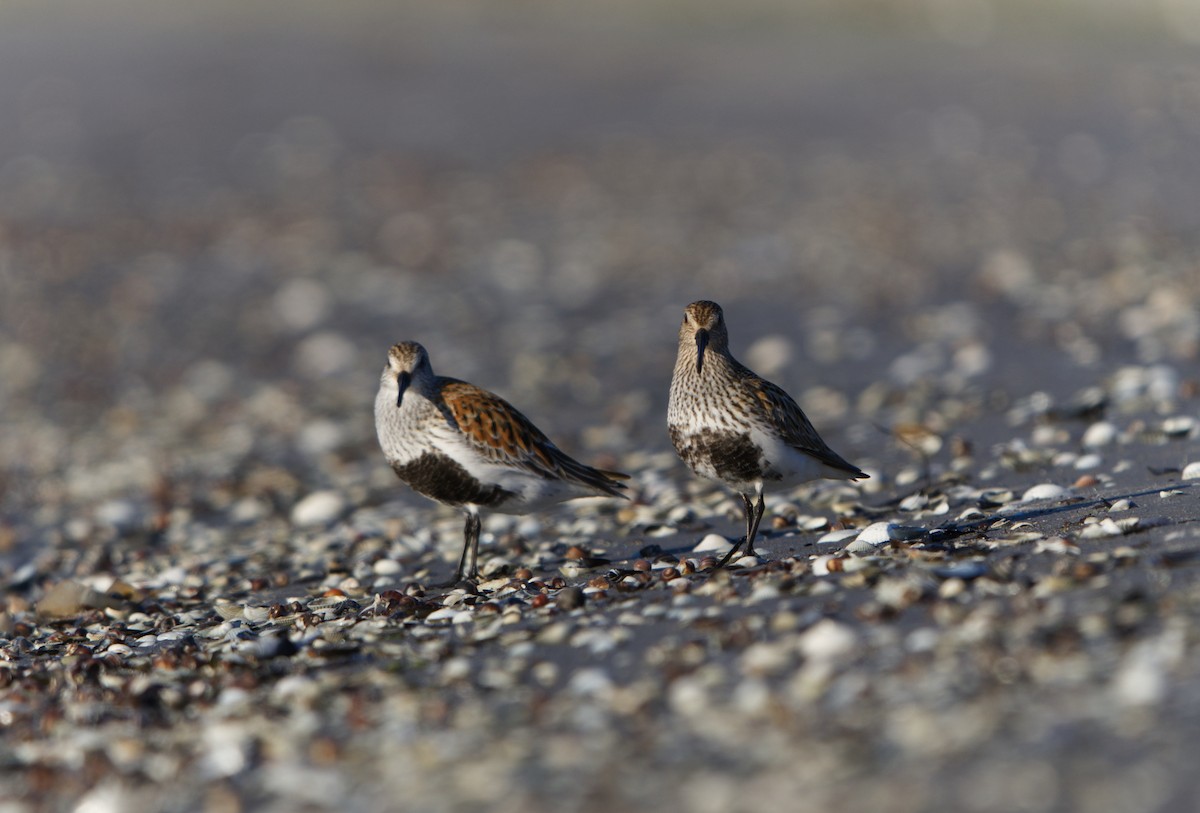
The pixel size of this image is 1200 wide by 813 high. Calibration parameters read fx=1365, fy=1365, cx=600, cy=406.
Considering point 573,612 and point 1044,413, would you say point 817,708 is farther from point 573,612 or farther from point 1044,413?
point 1044,413

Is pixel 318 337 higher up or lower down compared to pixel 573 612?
higher up

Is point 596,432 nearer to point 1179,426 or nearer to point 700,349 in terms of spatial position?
point 700,349

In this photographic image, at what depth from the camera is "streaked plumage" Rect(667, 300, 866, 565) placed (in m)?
7.17

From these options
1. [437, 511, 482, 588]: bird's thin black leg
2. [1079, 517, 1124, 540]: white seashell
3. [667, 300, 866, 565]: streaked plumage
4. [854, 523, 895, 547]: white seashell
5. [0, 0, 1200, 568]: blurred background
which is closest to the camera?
[1079, 517, 1124, 540]: white seashell

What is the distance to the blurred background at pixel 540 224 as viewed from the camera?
39.0 ft

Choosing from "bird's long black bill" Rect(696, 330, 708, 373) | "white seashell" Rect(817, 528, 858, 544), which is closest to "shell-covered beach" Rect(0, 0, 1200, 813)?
"white seashell" Rect(817, 528, 858, 544)

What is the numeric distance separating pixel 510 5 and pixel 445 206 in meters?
19.3

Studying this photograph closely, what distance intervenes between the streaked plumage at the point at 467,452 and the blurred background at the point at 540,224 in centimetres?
270

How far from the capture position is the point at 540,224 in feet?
61.2

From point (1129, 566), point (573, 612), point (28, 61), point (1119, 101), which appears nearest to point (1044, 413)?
point (1129, 566)

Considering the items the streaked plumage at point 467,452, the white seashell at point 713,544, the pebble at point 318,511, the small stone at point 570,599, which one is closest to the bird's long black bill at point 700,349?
the streaked plumage at point 467,452

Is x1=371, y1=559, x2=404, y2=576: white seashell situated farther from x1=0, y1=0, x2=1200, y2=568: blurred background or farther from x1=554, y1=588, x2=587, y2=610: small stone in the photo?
x1=554, y1=588, x2=587, y2=610: small stone

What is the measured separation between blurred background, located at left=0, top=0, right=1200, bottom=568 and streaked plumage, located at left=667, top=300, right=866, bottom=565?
2.61 meters

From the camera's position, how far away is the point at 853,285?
1484cm
